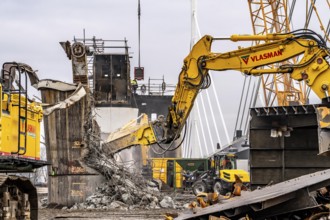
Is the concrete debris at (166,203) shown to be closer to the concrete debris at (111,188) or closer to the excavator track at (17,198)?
the concrete debris at (111,188)

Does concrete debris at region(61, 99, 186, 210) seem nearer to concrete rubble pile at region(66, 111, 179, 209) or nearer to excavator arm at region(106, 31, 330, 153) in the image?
concrete rubble pile at region(66, 111, 179, 209)

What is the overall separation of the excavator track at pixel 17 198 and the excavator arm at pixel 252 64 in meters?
7.05

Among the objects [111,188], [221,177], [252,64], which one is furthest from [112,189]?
[221,177]

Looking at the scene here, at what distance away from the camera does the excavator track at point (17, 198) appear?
486 inches

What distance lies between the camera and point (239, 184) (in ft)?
42.7

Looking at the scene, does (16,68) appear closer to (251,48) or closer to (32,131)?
(32,131)

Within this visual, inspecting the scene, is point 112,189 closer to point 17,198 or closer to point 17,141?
point 17,198

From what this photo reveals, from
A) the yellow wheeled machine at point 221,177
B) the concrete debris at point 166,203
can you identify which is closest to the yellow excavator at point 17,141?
the concrete debris at point 166,203

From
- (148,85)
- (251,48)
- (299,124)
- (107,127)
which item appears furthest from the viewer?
(148,85)

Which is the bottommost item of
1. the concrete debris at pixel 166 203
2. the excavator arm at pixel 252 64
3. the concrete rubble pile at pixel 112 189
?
the concrete debris at pixel 166 203

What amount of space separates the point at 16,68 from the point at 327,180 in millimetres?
5787

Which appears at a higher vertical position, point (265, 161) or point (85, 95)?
point (85, 95)

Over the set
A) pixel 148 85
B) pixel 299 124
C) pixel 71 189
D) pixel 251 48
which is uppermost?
pixel 148 85

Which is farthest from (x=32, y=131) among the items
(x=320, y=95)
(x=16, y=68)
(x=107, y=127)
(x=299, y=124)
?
(x=107, y=127)
